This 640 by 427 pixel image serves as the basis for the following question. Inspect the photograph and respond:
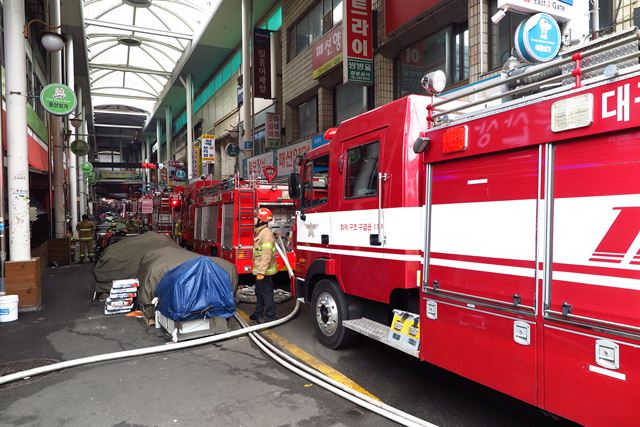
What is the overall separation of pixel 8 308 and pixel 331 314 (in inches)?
218

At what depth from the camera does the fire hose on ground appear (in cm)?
372

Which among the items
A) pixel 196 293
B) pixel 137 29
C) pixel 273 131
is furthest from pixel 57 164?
pixel 137 29

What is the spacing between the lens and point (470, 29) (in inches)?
367

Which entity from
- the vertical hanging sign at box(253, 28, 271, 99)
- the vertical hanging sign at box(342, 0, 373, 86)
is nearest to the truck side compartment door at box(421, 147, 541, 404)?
the vertical hanging sign at box(342, 0, 373, 86)

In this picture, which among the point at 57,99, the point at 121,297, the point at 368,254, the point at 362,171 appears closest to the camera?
the point at 368,254

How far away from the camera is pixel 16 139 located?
7969 millimetres

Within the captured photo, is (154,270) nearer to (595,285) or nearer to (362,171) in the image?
(362,171)

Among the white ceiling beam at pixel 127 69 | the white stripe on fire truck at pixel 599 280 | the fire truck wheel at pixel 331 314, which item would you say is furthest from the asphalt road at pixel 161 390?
the white ceiling beam at pixel 127 69

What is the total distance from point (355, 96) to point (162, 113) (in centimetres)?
4104

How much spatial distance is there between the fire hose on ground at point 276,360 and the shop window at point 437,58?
7452mm

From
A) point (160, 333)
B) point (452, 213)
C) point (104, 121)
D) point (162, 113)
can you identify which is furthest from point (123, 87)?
point (452, 213)

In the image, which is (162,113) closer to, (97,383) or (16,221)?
(16,221)

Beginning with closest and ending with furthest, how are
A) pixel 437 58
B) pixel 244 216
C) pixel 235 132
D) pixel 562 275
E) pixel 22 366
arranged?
pixel 562 275
pixel 22 366
pixel 244 216
pixel 437 58
pixel 235 132

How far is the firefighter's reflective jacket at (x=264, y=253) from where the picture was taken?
6910mm
